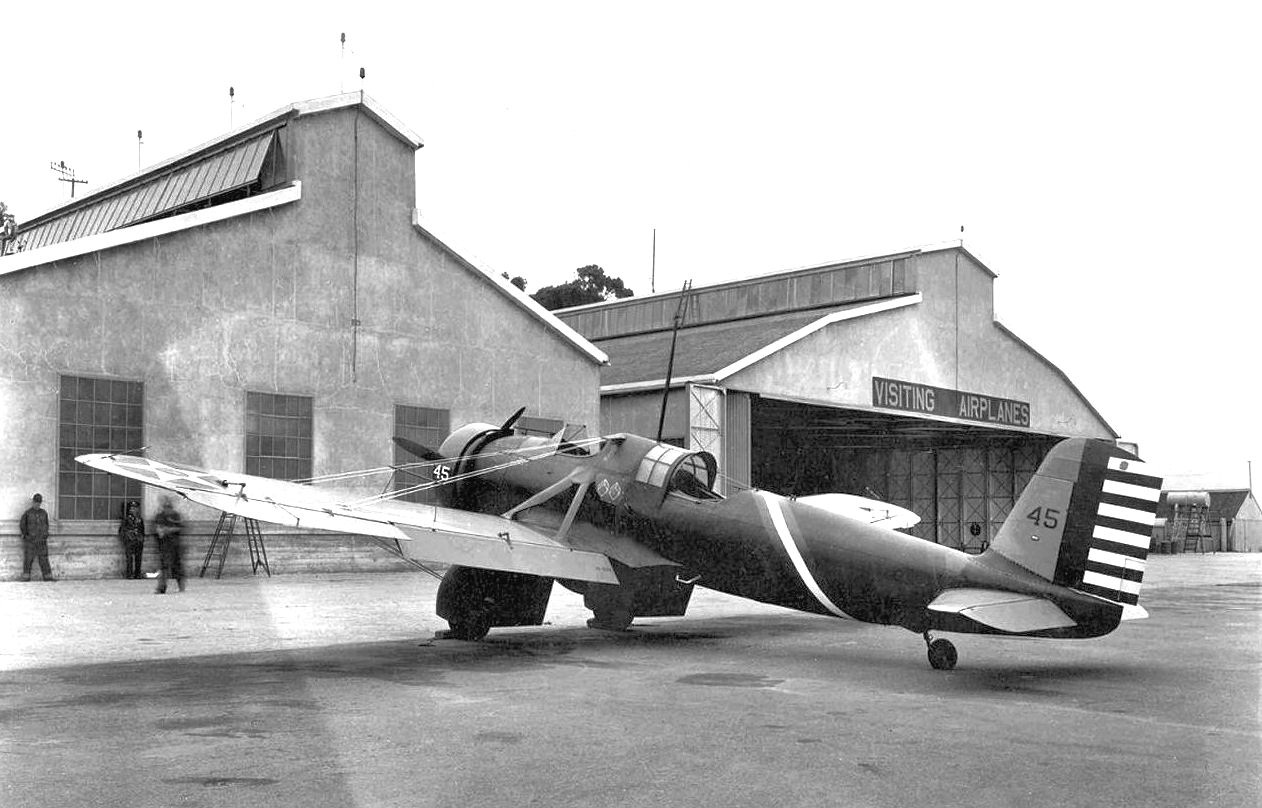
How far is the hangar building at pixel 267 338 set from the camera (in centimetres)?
2280

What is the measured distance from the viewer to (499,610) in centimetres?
1392

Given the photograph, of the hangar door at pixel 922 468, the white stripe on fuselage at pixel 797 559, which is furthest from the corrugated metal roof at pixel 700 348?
the white stripe on fuselage at pixel 797 559

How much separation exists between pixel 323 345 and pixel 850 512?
14.3 meters

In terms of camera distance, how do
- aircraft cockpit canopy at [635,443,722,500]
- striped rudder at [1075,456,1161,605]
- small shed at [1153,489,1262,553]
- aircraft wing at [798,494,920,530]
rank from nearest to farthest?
striped rudder at [1075,456,1161,605], aircraft cockpit canopy at [635,443,722,500], aircraft wing at [798,494,920,530], small shed at [1153,489,1262,553]

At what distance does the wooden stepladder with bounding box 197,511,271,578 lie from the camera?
24562mm

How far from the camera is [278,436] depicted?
84.5 ft

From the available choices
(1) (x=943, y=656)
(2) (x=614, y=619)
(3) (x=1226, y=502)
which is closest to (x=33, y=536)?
(2) (x=614, y=619)

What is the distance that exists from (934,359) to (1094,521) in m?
31.4

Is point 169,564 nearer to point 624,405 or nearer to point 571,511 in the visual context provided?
point 571,511

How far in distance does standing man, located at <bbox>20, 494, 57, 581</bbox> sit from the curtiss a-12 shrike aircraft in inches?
384

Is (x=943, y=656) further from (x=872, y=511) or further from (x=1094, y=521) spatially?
(x=872, y=511)

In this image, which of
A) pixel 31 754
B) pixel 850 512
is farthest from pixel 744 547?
pixel 31 754

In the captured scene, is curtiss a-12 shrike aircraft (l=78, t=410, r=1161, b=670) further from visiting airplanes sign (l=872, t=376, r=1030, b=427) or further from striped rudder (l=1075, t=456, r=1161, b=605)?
visiting airplanes sign (l=872, t=376, r=1030, b=427)

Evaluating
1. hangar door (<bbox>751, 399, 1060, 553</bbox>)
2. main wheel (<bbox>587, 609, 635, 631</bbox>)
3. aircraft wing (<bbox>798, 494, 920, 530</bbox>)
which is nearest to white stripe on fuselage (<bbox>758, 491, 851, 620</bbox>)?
main wheel (<bbox>587, 609, 635, 631</bbox>)
